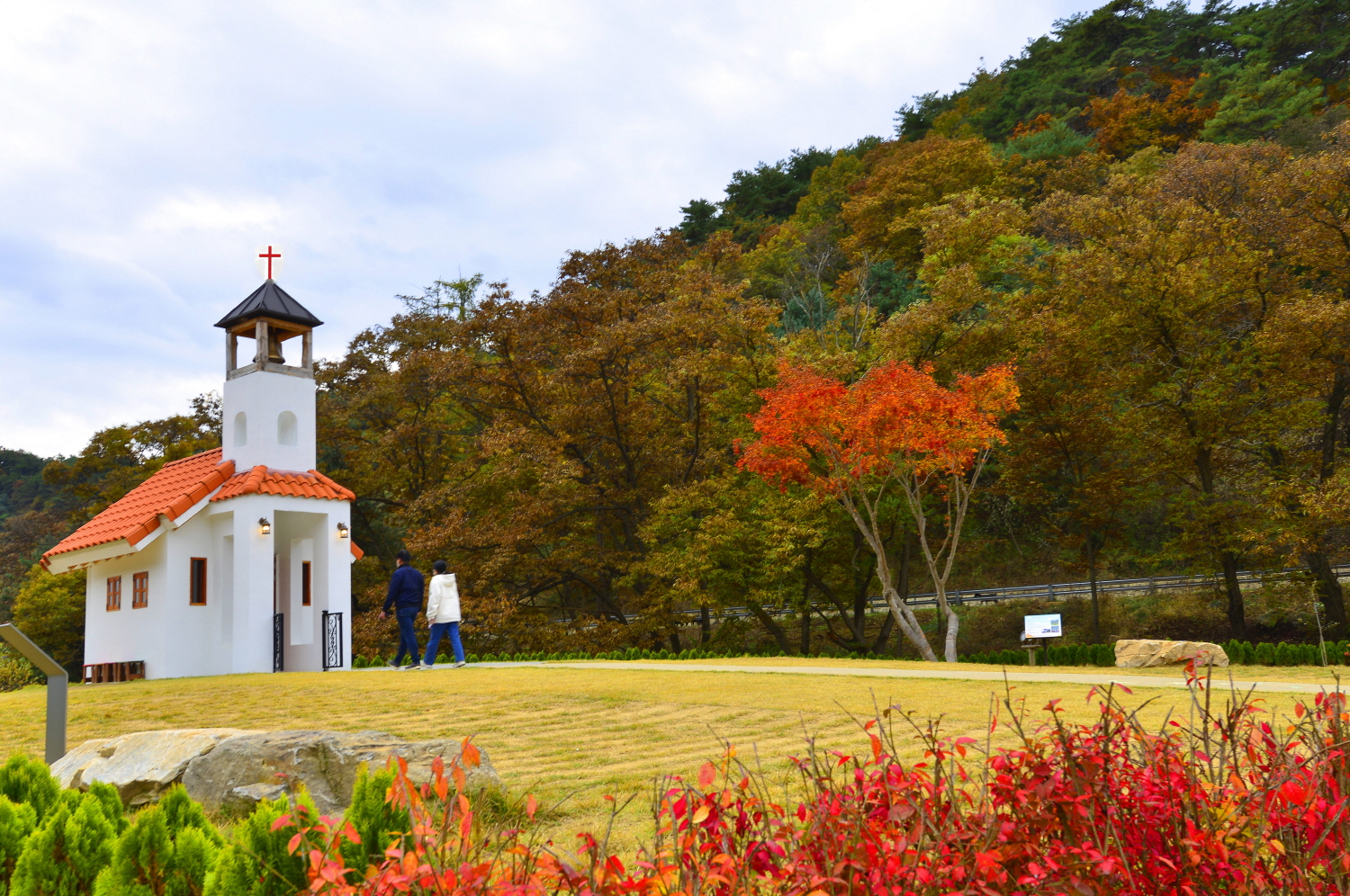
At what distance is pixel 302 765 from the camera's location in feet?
16.6

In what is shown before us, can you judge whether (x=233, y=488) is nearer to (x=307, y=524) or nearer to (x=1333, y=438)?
(x=307, y=524)

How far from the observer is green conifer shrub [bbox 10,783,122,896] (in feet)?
9.87

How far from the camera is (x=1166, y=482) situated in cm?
2602

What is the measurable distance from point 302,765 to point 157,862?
85.6 inches

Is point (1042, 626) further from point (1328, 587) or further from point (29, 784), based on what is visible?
point (29, 784)

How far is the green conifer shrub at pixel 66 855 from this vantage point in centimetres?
301

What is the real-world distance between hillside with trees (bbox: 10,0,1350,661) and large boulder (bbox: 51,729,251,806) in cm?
1524

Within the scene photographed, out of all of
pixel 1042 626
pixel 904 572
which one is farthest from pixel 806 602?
pixel 1042 626

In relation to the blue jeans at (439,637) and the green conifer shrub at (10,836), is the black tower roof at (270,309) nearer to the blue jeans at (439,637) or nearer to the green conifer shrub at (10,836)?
the blue jeans at (439,637)

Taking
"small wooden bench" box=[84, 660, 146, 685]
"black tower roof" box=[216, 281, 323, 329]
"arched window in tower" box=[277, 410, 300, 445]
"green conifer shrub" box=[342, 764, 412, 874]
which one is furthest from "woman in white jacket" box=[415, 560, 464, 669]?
"green conifer shrub" box=[342, 764, 412, 874]

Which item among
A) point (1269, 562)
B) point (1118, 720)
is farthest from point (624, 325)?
point (1118, 720)

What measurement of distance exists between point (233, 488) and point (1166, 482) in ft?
74.5

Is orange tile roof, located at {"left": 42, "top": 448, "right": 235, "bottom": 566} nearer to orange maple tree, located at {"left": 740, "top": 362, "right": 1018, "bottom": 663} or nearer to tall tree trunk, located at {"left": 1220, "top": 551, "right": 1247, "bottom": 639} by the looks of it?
orange maple tree, located at {"left": 740, "top": 362, "right": 1018, "bottom": 663}

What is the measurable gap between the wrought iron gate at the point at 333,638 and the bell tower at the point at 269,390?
Answer: 2.92 meters
